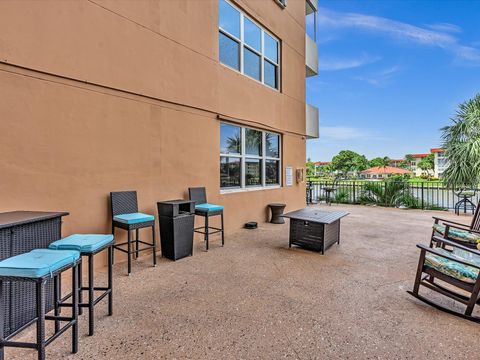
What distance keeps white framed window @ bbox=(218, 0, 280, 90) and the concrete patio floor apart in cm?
447

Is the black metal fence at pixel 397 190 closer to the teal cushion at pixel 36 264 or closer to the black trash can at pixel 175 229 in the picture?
the black trash can at pixel 175 229

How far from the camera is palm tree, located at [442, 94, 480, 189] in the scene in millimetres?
7383

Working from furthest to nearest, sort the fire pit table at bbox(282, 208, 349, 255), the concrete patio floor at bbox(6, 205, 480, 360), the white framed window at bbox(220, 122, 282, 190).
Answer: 1. the white framed window at bbox(220, 122, 282, 190)
2. the fire pit table at bbox(282, 208, 349, 255)
3. the concrete patio floor at bbox(6, 205, 480, 360)

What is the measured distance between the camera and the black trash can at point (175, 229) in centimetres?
384

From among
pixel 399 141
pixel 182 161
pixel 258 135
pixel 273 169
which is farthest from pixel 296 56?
pixel 399 141

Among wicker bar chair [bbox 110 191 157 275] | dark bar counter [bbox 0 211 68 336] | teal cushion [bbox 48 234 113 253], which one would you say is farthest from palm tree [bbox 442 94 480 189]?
dark bar counter [bbox 0 211 68 336]

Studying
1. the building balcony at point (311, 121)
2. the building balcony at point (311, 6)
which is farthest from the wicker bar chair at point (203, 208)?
the building balcony at point (311, 6)

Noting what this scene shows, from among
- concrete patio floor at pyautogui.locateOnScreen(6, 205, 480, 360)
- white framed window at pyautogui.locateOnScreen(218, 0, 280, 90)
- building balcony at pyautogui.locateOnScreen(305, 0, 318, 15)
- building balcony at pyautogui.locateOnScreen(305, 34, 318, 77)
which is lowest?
concrete patio floor at pyautogui.locateOnScreen(6, 205, 480, 360)

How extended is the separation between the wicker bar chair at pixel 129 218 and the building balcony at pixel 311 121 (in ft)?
21.2

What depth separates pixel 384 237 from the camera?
17.4 ft

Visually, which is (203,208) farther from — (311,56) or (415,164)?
(415,164)

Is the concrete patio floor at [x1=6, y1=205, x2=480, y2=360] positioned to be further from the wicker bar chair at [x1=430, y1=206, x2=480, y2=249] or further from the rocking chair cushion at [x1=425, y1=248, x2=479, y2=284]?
the wicker bar chair at [x1=430, y1=206, x2=480, y2=249]

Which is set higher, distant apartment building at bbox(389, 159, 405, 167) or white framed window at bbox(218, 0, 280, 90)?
white framed window at bbox(218, 0, 280, 90)

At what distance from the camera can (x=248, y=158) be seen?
6387mm
